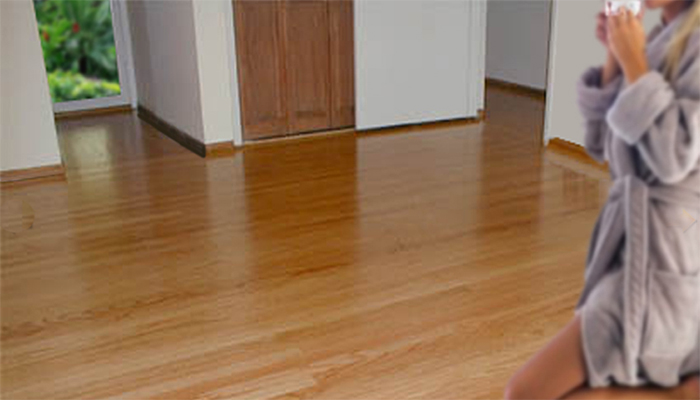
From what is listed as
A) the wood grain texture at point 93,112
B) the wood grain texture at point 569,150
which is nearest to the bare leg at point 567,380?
the wood grain texture at point 569,150

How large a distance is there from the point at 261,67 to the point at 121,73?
2.11 metres

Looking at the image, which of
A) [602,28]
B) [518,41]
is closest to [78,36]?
[518,41]

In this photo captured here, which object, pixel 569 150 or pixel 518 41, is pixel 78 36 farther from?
pixel 569 150

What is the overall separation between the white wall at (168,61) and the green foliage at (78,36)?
33 cm

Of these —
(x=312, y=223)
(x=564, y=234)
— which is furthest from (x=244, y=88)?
(x=564, y=234)

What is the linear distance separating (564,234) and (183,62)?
2.98m

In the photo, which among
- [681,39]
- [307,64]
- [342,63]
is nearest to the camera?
[681,39]

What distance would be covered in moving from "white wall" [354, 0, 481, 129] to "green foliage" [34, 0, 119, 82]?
2.60 m

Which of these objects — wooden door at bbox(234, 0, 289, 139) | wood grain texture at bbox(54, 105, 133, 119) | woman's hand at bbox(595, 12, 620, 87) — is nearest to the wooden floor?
wooden door at bbox(234, 0, 289, 139)

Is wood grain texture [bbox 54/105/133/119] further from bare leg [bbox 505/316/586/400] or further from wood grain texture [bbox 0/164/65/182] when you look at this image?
bare leg [bbox 505/316/586/400]

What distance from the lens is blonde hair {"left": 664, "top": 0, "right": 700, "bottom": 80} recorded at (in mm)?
1068

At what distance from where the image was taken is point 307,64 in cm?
501

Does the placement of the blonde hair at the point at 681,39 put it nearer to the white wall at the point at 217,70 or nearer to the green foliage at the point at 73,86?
the white wall at the point at 217,70

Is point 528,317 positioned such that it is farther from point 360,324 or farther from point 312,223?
point 312,223
